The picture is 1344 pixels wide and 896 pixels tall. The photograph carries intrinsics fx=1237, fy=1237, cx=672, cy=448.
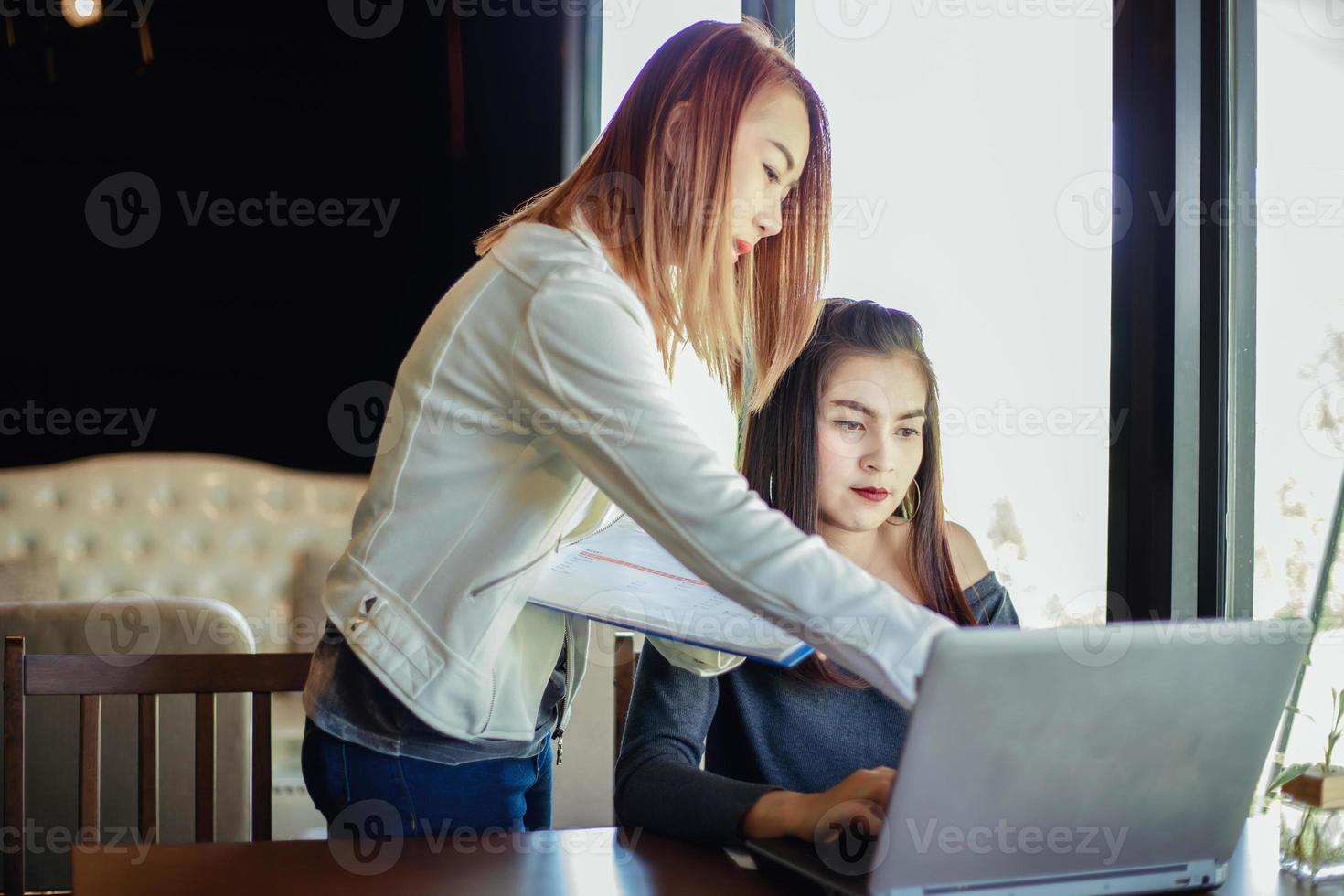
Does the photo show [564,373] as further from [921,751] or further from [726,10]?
[726,10]

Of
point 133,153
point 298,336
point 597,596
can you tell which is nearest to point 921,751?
point 597,596

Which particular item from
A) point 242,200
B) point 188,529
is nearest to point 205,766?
point 188,529

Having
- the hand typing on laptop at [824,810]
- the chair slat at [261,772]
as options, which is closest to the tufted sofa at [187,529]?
the chair slat at [261,772]

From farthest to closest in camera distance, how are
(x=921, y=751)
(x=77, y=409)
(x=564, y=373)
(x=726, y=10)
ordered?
(x=77, y=409) → (x=726, y=10) → (x=564, y=373) → (x=921, y=751)

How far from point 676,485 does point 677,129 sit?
0.41m

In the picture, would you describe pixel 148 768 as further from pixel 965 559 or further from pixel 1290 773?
pixel 1290 773

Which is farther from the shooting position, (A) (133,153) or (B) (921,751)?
(A) (133,153)

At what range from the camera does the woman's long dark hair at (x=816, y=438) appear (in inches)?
55.0

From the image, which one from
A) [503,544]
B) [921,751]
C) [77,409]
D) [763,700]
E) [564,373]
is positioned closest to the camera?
[921,751]

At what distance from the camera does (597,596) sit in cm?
106

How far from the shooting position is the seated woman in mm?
1225

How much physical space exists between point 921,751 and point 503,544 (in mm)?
448

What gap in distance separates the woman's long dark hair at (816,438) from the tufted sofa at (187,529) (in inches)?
102

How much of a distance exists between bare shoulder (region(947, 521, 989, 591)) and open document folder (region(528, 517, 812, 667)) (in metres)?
0.43
